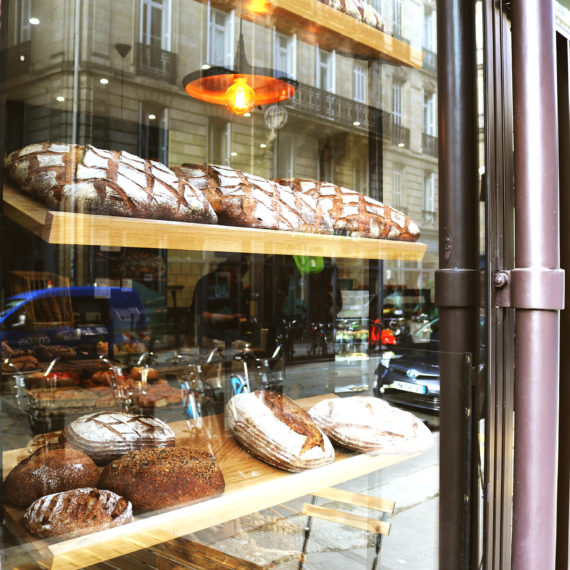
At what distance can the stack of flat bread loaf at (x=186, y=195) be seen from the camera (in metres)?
0.68

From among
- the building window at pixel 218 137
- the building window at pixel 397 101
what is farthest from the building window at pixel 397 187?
the building window at pixel 218 137

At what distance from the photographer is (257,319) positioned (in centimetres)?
162

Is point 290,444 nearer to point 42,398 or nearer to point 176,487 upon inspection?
point 176,487

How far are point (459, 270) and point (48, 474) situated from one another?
26.2 inches

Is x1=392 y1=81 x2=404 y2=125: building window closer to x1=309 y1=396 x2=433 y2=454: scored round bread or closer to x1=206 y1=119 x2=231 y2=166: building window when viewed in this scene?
x1=309 y1=396 x2=433 y2=454: scored round bread

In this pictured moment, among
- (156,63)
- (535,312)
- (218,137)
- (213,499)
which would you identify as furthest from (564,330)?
(218,137)

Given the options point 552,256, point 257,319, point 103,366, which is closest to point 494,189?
point 552,256

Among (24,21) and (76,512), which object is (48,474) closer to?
(76,512)

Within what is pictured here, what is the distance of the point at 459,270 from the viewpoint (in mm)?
712

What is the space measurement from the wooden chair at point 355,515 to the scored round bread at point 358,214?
1.80 ft

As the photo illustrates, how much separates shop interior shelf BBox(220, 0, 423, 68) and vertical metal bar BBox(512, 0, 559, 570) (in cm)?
38

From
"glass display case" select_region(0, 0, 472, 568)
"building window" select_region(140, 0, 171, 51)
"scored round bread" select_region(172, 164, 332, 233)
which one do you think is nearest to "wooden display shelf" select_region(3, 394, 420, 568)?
"glass display case" select_region(0, 0, 472, 568)

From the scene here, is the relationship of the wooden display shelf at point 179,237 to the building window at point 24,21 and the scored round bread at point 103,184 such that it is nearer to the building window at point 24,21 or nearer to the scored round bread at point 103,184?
the scored round bread at point 103,184

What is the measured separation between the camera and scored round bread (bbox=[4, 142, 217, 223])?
66cm
